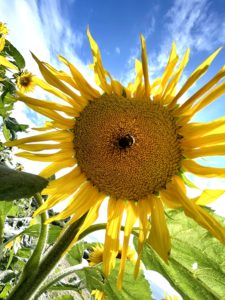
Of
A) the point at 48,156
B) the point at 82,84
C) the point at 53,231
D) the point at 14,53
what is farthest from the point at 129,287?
the point at 14,53

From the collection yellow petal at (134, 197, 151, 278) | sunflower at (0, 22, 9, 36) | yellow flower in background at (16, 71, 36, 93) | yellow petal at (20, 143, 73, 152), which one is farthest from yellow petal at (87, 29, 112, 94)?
yellow flower in background at (16, 71, 36, 93)

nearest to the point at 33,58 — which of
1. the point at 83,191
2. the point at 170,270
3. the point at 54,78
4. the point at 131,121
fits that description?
the point at 54,78

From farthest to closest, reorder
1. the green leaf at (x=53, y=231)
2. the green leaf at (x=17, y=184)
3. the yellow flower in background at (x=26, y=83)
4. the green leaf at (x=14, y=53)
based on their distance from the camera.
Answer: the yellow flower in background at (x=26, y=83)
the green leaf at (x=14, y=53)
the green leaf at (x=53, y=231)
the green leaf at (x=17, y=184)

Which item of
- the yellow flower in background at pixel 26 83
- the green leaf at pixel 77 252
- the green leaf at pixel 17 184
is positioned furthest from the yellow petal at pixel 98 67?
the yellow flower in background at pixel 26 83

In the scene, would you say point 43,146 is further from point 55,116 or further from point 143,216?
point 143,216

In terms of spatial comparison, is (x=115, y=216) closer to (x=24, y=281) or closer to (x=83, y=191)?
(x=83, y=191)

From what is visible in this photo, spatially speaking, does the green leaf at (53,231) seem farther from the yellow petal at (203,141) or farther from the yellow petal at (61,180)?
the yellow petal at (203,141)

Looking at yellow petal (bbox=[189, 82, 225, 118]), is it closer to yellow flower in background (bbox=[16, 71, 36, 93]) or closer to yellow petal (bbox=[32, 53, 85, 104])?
yellow petal (bbox=[32, 53, 85, 104])
